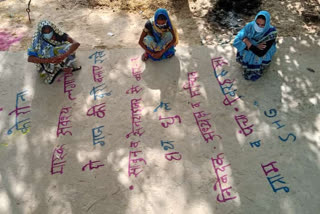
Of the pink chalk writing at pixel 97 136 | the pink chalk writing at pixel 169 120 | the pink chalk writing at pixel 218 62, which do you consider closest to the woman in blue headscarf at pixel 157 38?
the pink chalk writing at pixel 218 62

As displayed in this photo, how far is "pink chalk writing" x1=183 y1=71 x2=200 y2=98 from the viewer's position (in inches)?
153

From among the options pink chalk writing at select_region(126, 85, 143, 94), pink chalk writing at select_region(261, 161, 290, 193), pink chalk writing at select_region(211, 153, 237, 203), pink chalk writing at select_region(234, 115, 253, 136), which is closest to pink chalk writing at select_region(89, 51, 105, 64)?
pink chalk writing at select_region(126, 85, 143, 94)

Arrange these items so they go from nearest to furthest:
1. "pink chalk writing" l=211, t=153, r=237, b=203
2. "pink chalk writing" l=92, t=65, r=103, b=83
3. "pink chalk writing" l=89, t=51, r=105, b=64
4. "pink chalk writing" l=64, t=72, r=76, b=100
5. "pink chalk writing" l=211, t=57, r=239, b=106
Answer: "pink chalk writing" l=211, t=153, r=237, b=203 → "pink chalk writing" l=211, t=57, r=239, b=106 → "pink chalk writing" l=64, t=72, r=76, b=100 → "pink chalk writing" l=92, t=65, r=103, b=83 → "pink chalk writing" l=89, t=51, r=105, b=64

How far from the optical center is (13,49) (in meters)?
4.70

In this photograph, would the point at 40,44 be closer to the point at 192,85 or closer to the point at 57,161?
the point at 57,161

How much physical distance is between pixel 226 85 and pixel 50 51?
8.74 ft

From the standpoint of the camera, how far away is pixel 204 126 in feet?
11.4

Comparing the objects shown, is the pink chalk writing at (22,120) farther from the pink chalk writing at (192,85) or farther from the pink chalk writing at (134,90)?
the pink chalk writing at (192,85)

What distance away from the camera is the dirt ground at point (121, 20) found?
479 centimetres

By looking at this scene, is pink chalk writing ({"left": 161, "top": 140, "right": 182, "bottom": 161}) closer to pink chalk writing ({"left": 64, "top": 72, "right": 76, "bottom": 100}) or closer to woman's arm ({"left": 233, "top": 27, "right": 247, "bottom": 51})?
pink chalk writing ({"left": 64, "top": 72, "right": 76, "bottom": 100})

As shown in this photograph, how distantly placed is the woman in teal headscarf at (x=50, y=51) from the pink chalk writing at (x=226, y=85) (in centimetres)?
219

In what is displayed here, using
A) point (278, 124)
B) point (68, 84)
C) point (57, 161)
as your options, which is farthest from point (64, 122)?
point (278, 124)

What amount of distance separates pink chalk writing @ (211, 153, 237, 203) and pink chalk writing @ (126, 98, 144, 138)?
1011 millimetres

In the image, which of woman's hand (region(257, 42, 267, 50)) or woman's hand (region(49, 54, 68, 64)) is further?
woman's hand (region(49, 54, 68, 64))
